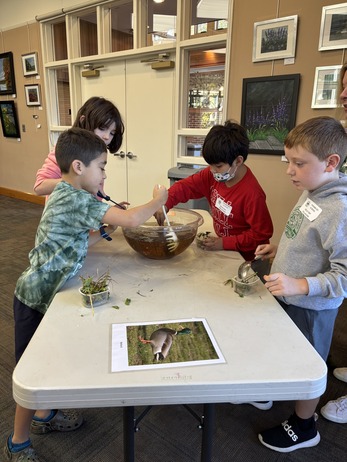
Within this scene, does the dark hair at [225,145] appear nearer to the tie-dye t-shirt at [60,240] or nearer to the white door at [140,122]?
the tie-dye t-shirt at [60,240]

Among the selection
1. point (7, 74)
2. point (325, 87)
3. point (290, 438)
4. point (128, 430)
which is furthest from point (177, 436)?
point (7, 74)

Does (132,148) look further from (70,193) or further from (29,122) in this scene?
(70,193)

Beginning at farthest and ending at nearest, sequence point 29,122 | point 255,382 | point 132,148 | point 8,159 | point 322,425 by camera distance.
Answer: point 8,159, point 29,122, point 132,148, point 322,425, point 255,382

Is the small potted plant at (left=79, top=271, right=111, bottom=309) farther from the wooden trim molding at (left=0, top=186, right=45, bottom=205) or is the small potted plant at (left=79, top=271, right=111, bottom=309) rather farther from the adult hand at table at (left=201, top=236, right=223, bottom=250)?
the wooden trim molding at (left=0, top=186, right=45, bottom=205)

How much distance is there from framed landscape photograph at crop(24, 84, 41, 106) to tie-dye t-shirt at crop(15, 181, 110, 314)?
4676 mm

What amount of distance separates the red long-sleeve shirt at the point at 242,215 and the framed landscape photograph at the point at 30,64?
4542 mm

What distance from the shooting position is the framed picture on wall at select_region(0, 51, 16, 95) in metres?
5.22

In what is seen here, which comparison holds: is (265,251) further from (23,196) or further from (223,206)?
(23,196)

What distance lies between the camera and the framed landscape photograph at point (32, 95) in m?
4.95

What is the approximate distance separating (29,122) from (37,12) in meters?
1.52

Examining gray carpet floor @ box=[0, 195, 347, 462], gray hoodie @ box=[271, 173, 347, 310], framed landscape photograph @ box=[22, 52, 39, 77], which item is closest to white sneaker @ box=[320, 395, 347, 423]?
gray carpet floor @ box=[0, 195, 347, 462]

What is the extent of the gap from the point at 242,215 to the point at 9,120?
5.47 meters

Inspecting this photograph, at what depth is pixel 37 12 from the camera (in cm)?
460

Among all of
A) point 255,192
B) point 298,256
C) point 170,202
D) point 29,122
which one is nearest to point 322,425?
point 298,256
